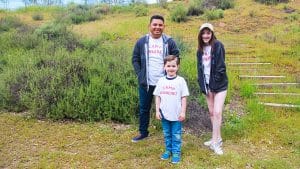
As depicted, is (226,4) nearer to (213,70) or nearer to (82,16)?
(82,16)

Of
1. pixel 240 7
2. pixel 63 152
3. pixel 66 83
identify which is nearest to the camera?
pixel 63 152

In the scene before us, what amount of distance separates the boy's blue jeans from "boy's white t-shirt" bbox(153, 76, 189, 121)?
0.36 ft

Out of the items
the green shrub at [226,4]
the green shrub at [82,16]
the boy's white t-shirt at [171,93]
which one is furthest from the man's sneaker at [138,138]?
the green shrub at [226,4]

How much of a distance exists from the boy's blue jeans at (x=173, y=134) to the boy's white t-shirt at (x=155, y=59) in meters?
0.57

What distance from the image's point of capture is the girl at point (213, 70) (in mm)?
4719

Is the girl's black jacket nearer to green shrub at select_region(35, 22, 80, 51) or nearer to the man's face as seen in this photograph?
the man's face

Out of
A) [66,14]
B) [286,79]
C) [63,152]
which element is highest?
[66,14]

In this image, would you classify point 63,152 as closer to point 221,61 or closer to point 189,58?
point 221,61

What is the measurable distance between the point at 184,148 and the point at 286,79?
3.99 metres

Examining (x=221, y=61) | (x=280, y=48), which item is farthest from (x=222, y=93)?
(x=280, y=48)

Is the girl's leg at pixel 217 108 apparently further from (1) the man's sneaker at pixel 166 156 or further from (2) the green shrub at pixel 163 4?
(2) the green shrub at pixel 163 4

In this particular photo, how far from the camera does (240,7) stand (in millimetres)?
17578

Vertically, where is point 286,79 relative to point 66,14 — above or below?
below

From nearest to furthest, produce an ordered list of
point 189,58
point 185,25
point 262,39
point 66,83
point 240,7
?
point 66,83 → point 189,58 → point 262,39 → point 185,25 → point 240,7
